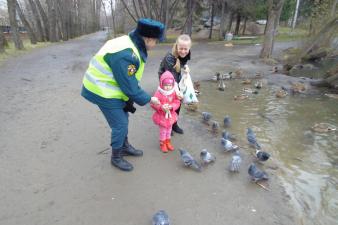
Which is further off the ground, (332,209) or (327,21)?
(327,21)

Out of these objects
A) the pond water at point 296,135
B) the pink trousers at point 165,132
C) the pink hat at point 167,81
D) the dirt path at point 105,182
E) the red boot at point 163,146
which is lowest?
the pond water at point 296,135

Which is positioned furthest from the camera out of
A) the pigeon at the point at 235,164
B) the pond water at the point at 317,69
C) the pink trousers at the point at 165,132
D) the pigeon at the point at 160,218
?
the pond water at the point at 317,69

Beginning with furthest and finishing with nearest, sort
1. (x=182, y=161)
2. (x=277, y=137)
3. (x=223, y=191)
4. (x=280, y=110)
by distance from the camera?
(x=280, y=110), (x=277, y=137), (x=182, y=161), (x=223, y=191)

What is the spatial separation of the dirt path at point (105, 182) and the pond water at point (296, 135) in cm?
39

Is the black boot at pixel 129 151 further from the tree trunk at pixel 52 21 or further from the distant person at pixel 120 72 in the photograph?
the tree trunk at pixel 52 21

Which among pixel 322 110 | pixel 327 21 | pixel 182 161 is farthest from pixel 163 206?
pixel 327 21

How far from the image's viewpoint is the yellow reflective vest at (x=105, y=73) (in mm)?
3787

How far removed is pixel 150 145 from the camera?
543 centimetres

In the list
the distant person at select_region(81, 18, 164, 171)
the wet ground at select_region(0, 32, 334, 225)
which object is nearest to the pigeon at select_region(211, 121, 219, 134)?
the wet ground at select_region(0, 32, 334, 225)

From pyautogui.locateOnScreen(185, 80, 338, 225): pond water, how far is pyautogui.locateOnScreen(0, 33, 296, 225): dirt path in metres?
0.39

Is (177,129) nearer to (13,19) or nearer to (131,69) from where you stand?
(131,69)

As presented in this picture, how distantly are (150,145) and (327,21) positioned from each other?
11.8m

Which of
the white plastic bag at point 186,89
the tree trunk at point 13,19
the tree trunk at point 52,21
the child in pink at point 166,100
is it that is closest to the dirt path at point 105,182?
the child in pink at point 166,100

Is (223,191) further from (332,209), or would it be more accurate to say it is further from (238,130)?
(238,130)
